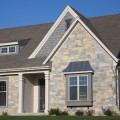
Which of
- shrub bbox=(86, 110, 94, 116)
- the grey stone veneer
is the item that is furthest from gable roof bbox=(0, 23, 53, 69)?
shrub bbox=(86, 110, 94, 116)

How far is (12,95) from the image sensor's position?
1063 inches

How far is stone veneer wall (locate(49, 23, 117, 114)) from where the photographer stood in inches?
922

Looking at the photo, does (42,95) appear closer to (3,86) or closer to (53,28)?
(3,86)

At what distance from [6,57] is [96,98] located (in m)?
9.68

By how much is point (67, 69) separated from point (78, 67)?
81cm

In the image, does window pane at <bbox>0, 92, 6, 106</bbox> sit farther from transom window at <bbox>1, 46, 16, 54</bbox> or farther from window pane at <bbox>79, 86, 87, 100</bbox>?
window pane at <bbox>79, 86, 87, 100</bbox>

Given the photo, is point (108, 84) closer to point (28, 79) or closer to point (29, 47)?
point (28, 79)

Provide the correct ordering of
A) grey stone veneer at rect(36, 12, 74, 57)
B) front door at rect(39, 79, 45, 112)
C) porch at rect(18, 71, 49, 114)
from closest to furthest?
1. porch at rect(18, 71, 49, 114)
2. grey stone veneer at rect(36, 12, 74, 57)
3. front door at rect(39, 79, 45, 112)

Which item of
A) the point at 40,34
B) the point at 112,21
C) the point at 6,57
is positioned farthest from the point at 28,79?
the point at 112,21

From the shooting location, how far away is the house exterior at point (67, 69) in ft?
77.4

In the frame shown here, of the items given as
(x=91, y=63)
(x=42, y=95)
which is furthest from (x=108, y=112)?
(x=42, y=95)

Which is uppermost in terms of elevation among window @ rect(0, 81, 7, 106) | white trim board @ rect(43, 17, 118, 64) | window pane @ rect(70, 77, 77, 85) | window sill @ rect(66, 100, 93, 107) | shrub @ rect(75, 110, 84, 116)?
white trim board @ rect(43, 17, 118, 64)

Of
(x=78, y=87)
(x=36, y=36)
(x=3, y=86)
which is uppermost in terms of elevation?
(x=36, y=36)

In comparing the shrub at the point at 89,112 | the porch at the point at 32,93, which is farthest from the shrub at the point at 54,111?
the porch at the point at 32,93
